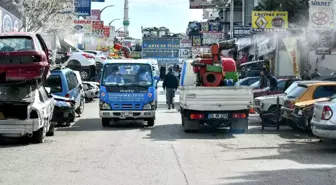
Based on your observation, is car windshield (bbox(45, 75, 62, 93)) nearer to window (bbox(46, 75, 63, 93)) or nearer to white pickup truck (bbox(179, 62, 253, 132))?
window (bbox(46, 75, 63, 93))

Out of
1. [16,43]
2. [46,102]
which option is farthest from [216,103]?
[16,43]

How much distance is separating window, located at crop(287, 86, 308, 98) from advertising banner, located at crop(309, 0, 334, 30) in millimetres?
14265

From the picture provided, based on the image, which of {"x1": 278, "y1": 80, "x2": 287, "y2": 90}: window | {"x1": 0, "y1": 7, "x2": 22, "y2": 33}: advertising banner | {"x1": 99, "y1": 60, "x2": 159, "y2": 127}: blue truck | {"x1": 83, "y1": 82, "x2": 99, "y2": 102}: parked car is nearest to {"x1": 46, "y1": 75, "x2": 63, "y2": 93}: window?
{"x1": 99, "y1": 60, "x2": 159, "y2": 127}: blue truck

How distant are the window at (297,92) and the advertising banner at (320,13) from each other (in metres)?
14.3

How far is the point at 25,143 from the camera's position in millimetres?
15438

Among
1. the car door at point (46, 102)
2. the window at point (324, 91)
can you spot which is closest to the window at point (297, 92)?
the window at point (324, 91)

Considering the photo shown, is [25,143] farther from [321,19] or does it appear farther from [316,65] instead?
[316,65]

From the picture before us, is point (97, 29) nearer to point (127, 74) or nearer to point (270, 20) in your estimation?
point (270, 20)

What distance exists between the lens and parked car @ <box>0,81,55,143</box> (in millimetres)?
14453

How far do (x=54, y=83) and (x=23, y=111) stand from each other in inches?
257

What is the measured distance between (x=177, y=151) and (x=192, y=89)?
4042mm

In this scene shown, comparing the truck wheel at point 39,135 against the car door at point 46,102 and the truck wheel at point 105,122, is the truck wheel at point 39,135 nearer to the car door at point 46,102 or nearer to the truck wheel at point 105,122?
the car door at point 46,102

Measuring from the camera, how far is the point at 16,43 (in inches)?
608

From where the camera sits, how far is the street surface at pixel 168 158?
10234 millimetres
